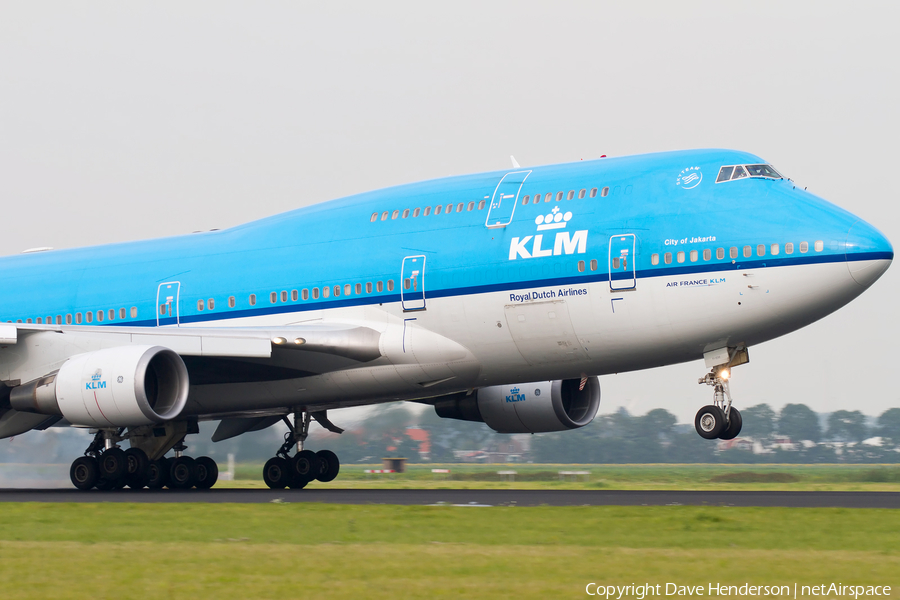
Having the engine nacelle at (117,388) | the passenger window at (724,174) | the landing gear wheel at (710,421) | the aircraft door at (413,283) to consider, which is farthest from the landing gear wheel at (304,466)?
the passenger window at (724,174)

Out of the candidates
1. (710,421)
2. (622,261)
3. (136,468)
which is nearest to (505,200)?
(622,261)

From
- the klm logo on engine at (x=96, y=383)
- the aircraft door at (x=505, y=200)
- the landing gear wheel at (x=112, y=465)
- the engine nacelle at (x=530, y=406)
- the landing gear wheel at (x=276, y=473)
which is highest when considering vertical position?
the aircraft door at (x=505, y=200)

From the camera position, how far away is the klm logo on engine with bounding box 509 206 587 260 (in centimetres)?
1925

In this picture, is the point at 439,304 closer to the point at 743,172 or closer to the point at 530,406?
the point at 530,406

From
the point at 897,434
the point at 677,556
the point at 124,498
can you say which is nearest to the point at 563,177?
the point at 124,498

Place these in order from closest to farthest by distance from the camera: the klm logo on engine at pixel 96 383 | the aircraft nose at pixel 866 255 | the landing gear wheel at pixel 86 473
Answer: the aircraft nose at pixel 866 255, the klm logo on engine at pixel 96 383, the landing gear wheel at pixel 86 473

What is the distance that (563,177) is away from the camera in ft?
66.5

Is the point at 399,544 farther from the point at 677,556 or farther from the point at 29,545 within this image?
the point at 29,545

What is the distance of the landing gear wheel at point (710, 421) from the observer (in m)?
18.4

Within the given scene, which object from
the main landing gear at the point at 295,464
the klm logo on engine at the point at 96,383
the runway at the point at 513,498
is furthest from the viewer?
the main landing gear at the point at 295,464

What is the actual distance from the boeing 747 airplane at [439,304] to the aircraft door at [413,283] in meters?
0.04

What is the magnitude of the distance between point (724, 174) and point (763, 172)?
0.66m

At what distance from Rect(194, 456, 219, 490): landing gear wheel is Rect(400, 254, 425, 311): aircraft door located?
22.7ft

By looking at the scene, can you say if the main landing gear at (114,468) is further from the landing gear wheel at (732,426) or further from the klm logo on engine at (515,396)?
the landing gear wheel at (732,426)
